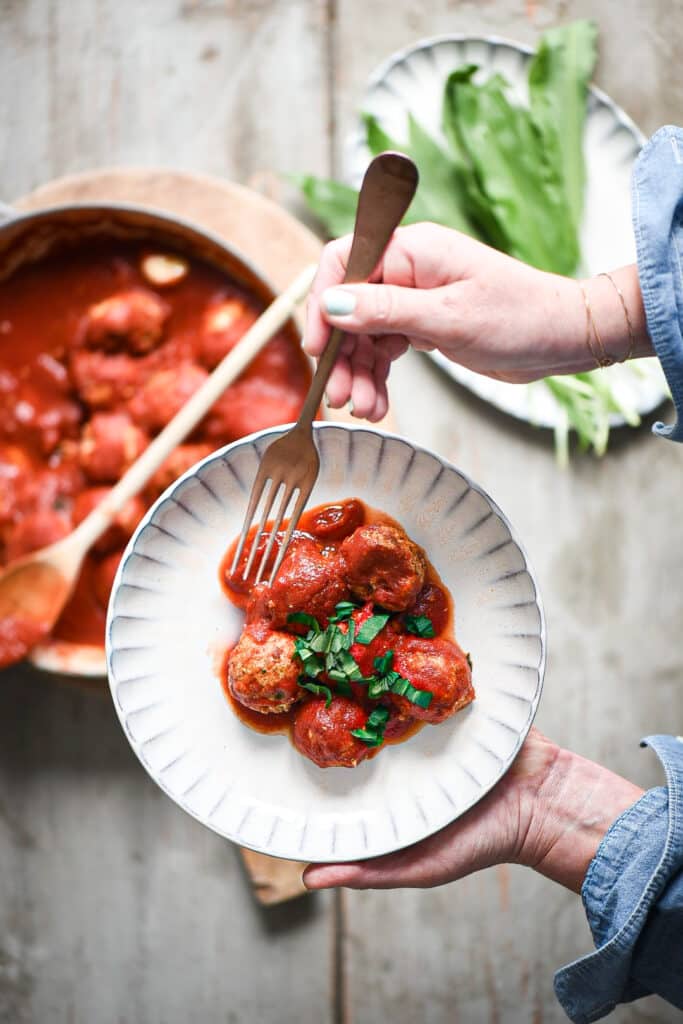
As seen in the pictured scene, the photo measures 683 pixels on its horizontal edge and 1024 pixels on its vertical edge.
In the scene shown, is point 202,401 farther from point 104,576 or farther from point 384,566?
point 384,566

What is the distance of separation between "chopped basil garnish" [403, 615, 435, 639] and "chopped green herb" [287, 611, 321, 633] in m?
0.15

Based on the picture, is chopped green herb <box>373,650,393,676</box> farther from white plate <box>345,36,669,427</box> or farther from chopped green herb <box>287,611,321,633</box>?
white plate <box>345,36,669,427</box>

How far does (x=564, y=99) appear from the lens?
74.8 inches

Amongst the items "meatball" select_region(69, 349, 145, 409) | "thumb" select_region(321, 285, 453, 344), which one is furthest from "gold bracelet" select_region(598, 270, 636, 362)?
"meatball" select_region(69, 349, 145, 409)

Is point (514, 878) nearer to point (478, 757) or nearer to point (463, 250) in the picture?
point (478, 757)

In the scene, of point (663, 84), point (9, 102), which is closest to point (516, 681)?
point (663, 84)

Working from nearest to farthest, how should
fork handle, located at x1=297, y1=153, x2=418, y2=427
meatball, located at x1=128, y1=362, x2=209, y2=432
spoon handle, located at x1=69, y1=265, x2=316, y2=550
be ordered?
fork handle, located at x1=297, y1=153, x2=418, y2=427, spoon handle, located at x1=69, y1=265, x2=316, y2=550, meatball, located at x1=128, y1=362, x2=209, y2=432

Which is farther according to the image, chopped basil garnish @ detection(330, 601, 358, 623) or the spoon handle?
the spoon handle

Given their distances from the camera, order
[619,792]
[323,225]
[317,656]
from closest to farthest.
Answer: [317,656] → [619,792] → [323,225]

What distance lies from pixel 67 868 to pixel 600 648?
1340 millimetres

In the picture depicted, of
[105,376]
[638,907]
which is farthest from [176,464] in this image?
[638,907]

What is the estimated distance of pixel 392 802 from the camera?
1.43 meters

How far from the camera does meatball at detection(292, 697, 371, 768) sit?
1.35 meters

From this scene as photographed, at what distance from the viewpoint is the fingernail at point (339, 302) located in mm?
1287
